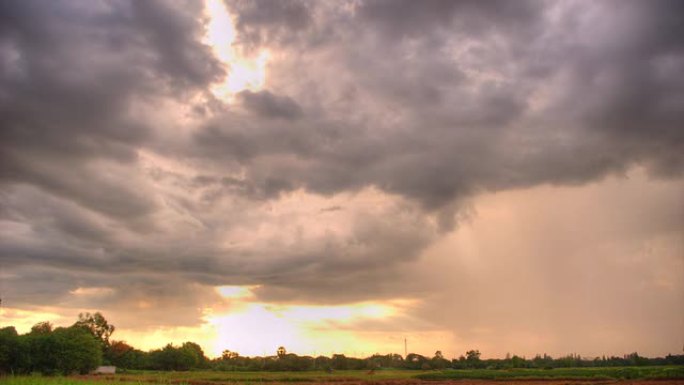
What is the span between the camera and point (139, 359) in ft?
448

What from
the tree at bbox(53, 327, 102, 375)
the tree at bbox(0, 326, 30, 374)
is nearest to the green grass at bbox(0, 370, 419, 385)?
the tree at bbox(53, 327, 102, 375)

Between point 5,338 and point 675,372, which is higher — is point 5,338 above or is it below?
above

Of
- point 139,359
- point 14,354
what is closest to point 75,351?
point 14,354

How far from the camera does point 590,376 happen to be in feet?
296

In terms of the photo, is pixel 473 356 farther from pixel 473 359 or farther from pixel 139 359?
pixel 139 359

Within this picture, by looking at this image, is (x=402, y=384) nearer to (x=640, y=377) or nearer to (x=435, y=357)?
(x=640, y=377)

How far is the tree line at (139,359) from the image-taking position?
84125 millimetres

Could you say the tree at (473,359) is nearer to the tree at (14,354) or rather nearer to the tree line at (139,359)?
the tree line at (139,359)

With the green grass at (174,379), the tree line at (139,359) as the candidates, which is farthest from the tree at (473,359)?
the green grass at (174,379)

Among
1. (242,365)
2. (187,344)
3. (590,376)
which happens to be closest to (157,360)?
(187,344)

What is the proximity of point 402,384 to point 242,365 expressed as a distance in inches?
3717

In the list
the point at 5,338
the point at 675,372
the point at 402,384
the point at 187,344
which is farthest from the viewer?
the point at 187,344

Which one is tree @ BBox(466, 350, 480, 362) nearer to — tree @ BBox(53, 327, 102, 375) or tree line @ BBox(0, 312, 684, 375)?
tree line @ BBox(0, 312, 684, 375)

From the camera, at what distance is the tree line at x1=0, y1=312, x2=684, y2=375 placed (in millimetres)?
84125
